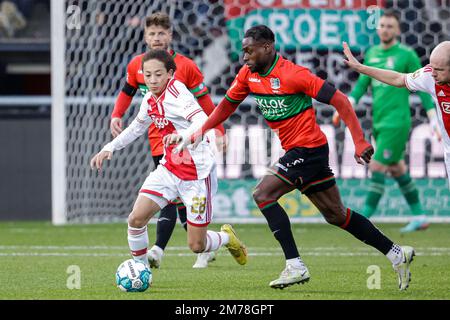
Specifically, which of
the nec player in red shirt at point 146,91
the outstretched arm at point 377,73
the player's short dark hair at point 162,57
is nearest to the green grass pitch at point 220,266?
the nec player in red shirt at point 146,91

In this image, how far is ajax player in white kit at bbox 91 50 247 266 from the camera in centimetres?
710

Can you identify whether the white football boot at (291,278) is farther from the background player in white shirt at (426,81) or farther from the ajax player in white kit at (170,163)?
the background player in white shirt at (426,81)

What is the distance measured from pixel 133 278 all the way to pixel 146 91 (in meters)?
2.29

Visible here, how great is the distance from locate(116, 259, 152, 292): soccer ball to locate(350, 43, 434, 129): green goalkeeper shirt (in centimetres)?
511

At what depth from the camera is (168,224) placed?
8516 millimetres

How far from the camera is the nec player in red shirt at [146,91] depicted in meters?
8.32

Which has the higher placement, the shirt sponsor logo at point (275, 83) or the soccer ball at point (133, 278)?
the shirt sponsor logo at point (275, 83)

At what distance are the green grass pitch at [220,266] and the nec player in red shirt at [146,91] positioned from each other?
258 millimetres

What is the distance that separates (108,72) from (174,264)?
16.3ft

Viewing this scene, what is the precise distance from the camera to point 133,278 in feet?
21.8

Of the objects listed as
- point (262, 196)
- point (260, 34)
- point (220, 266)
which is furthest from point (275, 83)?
point (220, 266)

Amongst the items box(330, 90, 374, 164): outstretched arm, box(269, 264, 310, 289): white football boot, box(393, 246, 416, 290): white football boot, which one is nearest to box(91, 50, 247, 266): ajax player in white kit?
box(269, 264, 310, 289): white football boot
